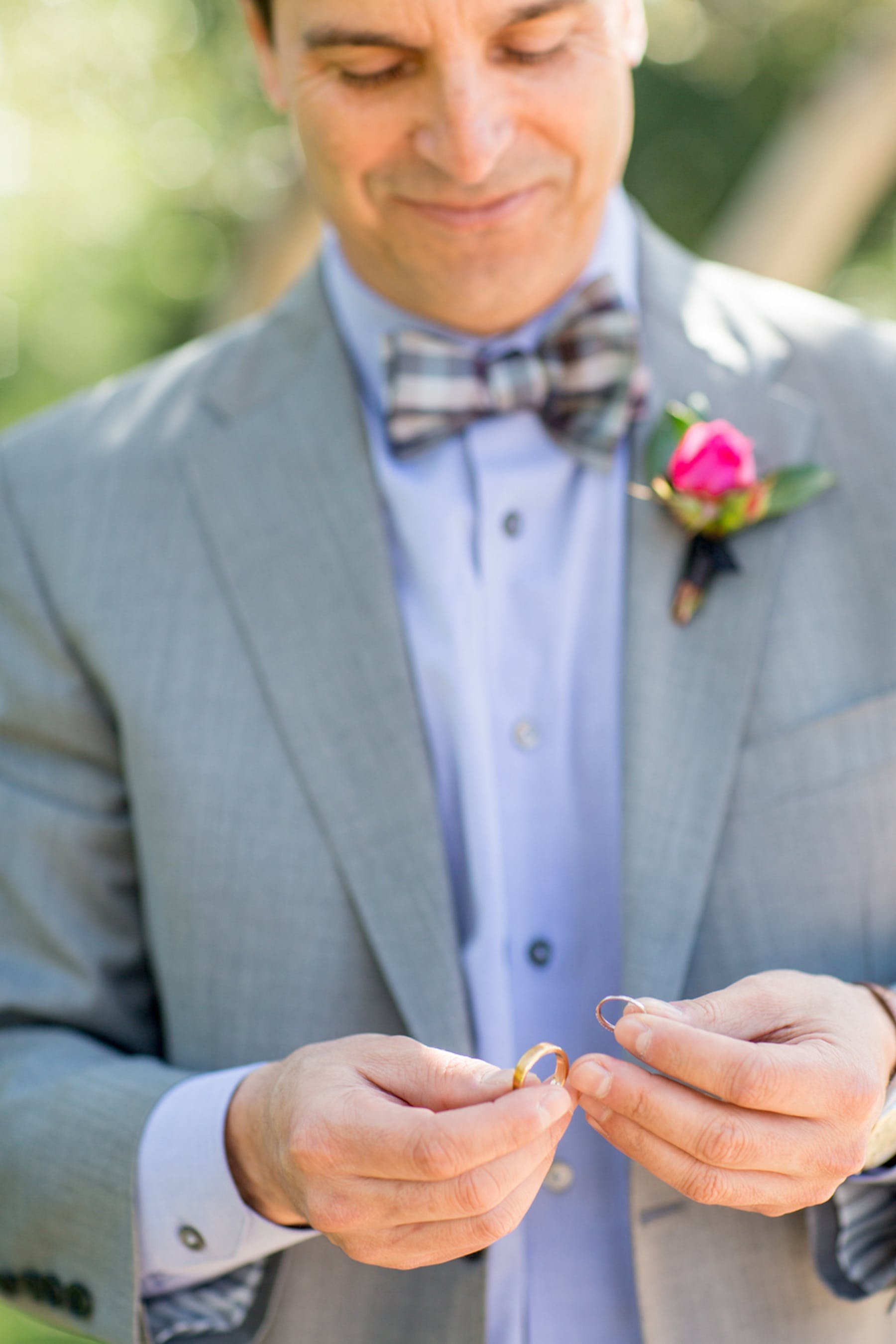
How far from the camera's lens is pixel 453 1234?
Answer: 3.94 feet

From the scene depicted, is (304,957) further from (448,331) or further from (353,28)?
(353,28)

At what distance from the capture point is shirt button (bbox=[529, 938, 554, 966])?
63.4 inches

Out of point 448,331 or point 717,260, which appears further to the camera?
point 717,260

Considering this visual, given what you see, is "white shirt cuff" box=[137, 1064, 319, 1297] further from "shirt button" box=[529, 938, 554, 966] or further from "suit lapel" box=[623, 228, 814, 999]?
"suit lapel" box=[623, 228, 814, 999]

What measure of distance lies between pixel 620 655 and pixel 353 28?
89cm

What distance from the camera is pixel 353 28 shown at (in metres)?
1.55

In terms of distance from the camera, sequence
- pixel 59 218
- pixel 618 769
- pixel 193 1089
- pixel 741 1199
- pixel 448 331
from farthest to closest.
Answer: pixel 59 218 < pixel 448 331 < pixel 618 769 < pixel 193 1089 < pixel 741 1199

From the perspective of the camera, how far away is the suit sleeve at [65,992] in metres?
1.56

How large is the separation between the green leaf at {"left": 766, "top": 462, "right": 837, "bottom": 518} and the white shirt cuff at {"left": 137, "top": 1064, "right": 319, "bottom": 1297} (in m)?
1.02

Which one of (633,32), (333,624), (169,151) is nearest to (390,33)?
(633,32)

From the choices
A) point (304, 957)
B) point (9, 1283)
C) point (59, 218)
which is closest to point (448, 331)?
point (304, 957)

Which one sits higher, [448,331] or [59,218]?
[448,331]

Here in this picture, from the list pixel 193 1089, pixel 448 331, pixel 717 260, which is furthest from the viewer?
pixel 717 260

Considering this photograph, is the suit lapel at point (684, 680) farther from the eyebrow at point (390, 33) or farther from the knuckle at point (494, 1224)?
the eyebrow at point (390, 33)
